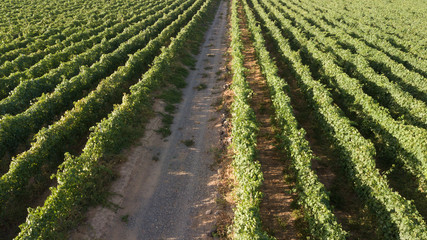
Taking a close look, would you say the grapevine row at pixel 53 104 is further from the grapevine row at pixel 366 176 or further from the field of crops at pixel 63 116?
the grapevine row at pixel 366 176

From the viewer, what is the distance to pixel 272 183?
14820mm

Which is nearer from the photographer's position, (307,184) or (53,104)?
(307,184)

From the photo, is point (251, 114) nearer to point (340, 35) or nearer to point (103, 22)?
point (340, 35)

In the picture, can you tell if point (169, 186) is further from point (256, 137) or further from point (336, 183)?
point (336, 183)

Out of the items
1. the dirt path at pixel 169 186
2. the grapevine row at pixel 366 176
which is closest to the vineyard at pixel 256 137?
the grapevine row at pixel 366 176

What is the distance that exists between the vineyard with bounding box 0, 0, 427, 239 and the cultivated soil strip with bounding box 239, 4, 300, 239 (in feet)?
0.25

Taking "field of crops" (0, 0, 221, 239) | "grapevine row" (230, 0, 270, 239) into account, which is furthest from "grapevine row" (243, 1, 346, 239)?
"field of crops" (0, 0, 221, 239)

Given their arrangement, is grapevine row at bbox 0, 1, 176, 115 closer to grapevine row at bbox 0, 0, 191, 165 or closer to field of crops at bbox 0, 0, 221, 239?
field of crops at bbox 0, 0, 221, 239

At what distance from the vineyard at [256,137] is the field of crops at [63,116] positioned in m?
0.08

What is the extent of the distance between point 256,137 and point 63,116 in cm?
1420

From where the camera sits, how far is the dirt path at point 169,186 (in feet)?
39.9

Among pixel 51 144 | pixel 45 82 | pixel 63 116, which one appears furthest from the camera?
pixel 45 82

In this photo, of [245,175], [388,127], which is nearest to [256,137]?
[245,175]

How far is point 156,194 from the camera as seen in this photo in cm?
1407
